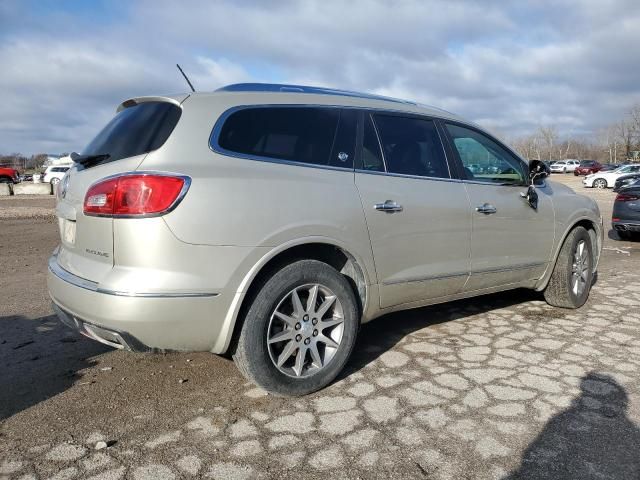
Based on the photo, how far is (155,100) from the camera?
3.25m

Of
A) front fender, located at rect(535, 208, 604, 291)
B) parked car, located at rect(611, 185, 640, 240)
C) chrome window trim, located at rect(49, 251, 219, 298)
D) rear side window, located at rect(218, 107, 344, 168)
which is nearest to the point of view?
chrome window trim, located at rect(49, 251, 219, 298)

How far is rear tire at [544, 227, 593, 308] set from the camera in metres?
5.06

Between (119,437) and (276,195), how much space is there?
1512mm

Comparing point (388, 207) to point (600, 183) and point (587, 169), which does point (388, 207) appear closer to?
point (600, 183)

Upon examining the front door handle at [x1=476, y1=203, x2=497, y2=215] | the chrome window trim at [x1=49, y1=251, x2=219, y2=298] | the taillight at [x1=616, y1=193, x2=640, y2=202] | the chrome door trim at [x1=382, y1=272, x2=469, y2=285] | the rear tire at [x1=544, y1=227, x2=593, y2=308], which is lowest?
the rear tire at [x1=544, y1=227, x2=593, y2=308]

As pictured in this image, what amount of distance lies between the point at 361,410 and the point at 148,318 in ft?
4.21

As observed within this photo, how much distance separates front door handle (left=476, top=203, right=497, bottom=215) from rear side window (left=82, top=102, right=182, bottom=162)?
2.34 m

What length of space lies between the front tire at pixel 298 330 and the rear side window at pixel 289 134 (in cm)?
67

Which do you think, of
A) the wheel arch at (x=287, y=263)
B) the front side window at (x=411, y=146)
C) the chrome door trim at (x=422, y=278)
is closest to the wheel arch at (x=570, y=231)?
the chrome door trim at (x=422, y=278)

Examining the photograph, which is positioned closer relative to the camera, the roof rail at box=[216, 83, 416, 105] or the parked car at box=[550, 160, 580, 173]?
the roof rail at box=[216, 83, 416, 105]

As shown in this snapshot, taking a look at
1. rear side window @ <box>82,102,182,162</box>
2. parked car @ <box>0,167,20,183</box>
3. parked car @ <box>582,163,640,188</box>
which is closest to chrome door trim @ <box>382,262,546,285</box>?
rear side window @ <box>82,102,182,162</box>

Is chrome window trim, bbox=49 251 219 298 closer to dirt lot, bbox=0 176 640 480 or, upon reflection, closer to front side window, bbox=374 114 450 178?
dirt lot, bbox=0 176 640 480

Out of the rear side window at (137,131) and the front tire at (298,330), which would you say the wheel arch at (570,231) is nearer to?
the front tire at (298,330)

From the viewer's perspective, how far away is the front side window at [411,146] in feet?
12.2
